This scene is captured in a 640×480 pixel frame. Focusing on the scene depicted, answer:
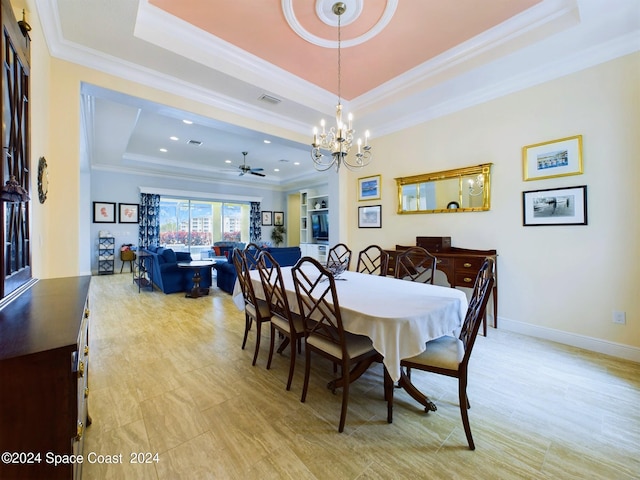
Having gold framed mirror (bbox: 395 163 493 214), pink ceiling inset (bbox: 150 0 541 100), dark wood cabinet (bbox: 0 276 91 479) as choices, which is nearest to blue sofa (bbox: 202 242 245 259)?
gold framed mirror (bbox: 395 163 493 214)

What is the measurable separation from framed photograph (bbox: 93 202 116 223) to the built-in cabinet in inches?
201

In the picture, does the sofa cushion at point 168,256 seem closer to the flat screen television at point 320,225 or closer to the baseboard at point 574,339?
the flat screen television at point 320,225

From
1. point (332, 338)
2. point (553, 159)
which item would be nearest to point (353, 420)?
point (332, 338)

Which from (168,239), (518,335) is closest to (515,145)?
(518,335)

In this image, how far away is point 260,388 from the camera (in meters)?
2.11

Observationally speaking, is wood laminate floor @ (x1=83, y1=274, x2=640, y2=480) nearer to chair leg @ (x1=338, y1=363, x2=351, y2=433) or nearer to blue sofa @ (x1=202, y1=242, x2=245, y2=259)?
chair leg @ (x1=338, y1=363, x2=351, y2=433)

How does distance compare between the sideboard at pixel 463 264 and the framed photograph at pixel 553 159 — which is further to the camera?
the sideboard at pixel 463 264

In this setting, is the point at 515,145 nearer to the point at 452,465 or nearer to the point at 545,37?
the point at 545,37

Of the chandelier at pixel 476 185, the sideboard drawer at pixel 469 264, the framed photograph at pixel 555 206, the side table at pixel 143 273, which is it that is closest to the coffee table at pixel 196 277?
the side table at pixel 143 273

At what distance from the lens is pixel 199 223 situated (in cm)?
888

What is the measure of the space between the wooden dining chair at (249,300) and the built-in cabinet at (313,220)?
565cm

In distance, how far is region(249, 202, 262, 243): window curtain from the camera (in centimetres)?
956

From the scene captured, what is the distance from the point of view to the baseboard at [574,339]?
99.9 inches

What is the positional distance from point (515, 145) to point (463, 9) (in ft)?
5.03
